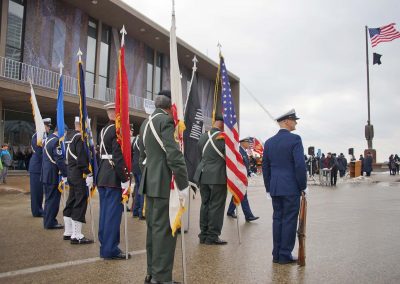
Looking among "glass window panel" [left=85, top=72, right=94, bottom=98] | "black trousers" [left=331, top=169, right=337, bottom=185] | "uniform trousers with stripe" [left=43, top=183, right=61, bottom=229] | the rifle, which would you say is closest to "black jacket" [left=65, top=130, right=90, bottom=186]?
"uniform trousers with stripe" [left=43, top=183, right=61, bottom=229]

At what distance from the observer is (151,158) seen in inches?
162

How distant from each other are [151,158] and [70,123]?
21283 millimetres

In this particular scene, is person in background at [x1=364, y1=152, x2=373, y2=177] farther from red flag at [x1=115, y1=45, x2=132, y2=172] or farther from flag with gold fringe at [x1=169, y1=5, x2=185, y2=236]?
flag with gold fringe at [x1=169, y1=5, x2=185, y2=236]

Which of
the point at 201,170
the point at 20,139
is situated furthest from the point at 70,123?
the point at 201,170

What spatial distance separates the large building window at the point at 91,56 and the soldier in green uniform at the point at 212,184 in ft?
61.3

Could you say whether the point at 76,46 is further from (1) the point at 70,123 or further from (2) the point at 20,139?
(2) the point at 20,139

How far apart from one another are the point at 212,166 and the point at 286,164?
1.64 m

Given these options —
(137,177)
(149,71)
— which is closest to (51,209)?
(137,177)

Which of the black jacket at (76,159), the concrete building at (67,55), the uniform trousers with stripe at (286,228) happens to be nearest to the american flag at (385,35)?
A: the concrete building at (67,55)

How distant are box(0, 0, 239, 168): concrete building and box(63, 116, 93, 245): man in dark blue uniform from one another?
952 cm

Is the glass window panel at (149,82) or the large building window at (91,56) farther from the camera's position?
the glass window panel at (149,82)

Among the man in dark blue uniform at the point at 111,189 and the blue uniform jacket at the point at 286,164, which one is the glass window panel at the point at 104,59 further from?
the blue uniform jacket at the point at 286,164

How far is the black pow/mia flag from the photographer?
650cm

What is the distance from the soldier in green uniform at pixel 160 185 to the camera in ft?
12.6
